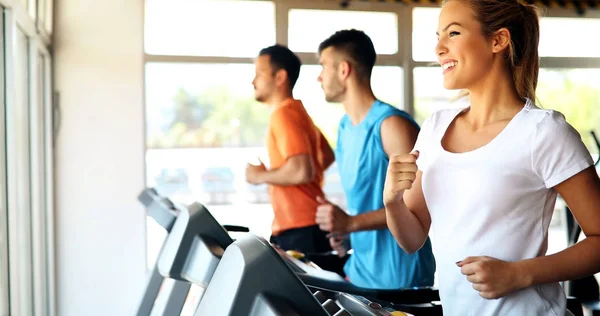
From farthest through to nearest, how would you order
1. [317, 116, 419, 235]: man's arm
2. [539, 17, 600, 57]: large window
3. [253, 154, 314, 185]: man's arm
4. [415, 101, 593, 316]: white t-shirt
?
[539, 17, 600, 57]: large window
[253, 154, 314, 185]: man's arm
[317, 116, 419, 235]: man's arm
[415, 101, 593, 316]: white t-shirt

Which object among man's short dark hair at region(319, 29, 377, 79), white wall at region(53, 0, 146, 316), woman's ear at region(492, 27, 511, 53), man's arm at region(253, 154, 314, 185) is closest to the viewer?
woman's ear at region(492, 27, 511, 53)

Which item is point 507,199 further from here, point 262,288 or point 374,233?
point 374,233

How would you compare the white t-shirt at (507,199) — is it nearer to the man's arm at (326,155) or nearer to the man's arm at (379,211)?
the man's arm at (379,211)

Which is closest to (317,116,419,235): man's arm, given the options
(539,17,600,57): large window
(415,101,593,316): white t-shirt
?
(415,101,593,316): white t-shirt

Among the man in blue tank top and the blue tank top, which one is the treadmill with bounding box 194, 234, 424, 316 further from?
the blue tank top

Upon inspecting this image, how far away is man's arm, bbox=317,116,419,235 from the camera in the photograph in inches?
99.4

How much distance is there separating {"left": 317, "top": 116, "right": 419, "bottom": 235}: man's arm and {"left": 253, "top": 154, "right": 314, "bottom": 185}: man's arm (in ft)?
3.42

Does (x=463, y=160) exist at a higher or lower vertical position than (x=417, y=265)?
higher

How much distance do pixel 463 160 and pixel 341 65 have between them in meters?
1.61

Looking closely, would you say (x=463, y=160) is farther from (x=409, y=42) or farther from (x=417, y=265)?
(x=409, y=42)

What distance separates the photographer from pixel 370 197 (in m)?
2.77

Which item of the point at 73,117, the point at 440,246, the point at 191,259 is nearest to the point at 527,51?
the point at 440,246

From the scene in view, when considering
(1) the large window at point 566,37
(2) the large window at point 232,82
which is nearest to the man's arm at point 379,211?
(2) the large window at point 232,82

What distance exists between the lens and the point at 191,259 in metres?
1.38
